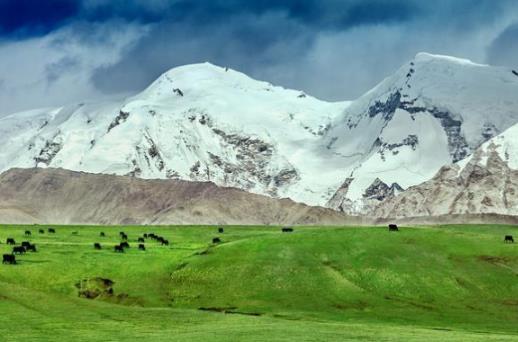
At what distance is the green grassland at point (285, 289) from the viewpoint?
77.8m

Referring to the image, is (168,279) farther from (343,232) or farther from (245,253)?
(343,232)

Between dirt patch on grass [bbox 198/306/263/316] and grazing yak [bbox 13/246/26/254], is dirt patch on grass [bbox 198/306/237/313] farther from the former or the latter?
grazing yak [bbox 13/246/26/254]

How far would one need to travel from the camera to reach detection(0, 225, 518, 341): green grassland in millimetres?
77750

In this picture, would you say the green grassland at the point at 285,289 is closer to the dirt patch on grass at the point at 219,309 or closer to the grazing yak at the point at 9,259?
the dirt patch on grass at the point at 219,309

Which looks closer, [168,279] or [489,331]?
[489,331]

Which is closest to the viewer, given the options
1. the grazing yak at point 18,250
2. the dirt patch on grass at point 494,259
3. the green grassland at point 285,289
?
the green grassland at point 285,289

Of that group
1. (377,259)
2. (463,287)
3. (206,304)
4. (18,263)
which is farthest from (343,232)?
(18,263)

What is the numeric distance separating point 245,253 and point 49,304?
1772 inches

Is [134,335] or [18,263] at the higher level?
[18,263]

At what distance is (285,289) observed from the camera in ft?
371

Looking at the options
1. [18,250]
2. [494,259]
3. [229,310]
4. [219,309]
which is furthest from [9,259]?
[494,259]

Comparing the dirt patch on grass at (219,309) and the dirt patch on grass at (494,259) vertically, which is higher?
the dirt patch on grass at (494,259)

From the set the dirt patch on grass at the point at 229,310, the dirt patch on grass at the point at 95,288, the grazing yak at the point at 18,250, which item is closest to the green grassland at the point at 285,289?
the dirt patch on grass at the point at 229,310

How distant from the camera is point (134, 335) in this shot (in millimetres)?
70125
